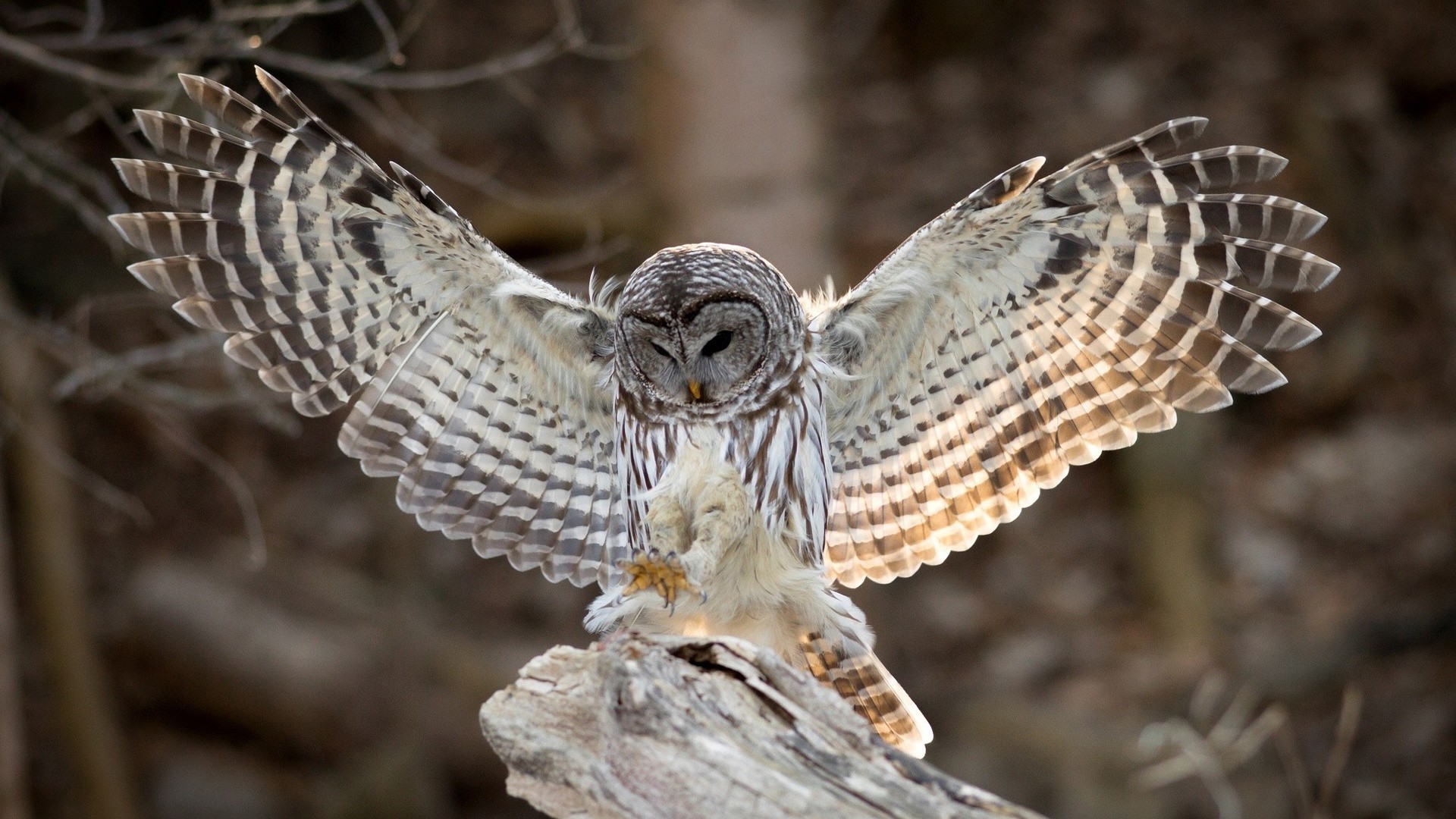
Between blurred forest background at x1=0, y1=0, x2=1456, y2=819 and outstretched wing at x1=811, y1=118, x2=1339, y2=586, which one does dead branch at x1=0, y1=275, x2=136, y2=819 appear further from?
outstretched wing at x1=811, y1=118, x2=1339, y2=586

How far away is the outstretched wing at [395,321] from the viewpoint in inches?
171

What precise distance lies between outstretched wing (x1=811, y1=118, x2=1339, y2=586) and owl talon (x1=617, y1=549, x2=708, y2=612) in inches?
45.4

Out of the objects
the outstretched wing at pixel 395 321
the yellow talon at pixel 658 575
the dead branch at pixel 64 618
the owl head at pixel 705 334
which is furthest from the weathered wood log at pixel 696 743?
the dead branch at pixel 64 618

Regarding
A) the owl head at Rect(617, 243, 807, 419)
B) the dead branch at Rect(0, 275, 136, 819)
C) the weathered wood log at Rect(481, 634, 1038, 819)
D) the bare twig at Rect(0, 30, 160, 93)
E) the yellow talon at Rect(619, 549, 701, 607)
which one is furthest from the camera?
the dead branch at Rect(0, 275, 136, 819)

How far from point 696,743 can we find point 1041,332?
2.21 m

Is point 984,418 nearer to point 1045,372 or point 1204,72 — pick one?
point 1045,372

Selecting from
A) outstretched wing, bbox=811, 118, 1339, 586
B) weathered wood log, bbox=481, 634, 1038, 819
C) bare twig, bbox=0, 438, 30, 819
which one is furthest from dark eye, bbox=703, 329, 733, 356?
bare twig, bbox=0, 438, 30, 819

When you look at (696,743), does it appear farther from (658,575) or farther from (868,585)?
(868,585)

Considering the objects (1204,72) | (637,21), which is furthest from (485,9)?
(1204,72)

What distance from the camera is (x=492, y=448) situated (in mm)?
5145

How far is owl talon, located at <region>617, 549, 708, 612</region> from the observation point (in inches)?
165

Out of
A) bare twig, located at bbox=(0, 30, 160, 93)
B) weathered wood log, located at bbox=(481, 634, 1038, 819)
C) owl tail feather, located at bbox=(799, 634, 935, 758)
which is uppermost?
bare twig, located at bbox=(0, 30, 160, 93)

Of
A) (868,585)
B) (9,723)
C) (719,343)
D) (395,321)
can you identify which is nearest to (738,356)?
(719,343)

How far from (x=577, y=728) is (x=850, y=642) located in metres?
1.49
